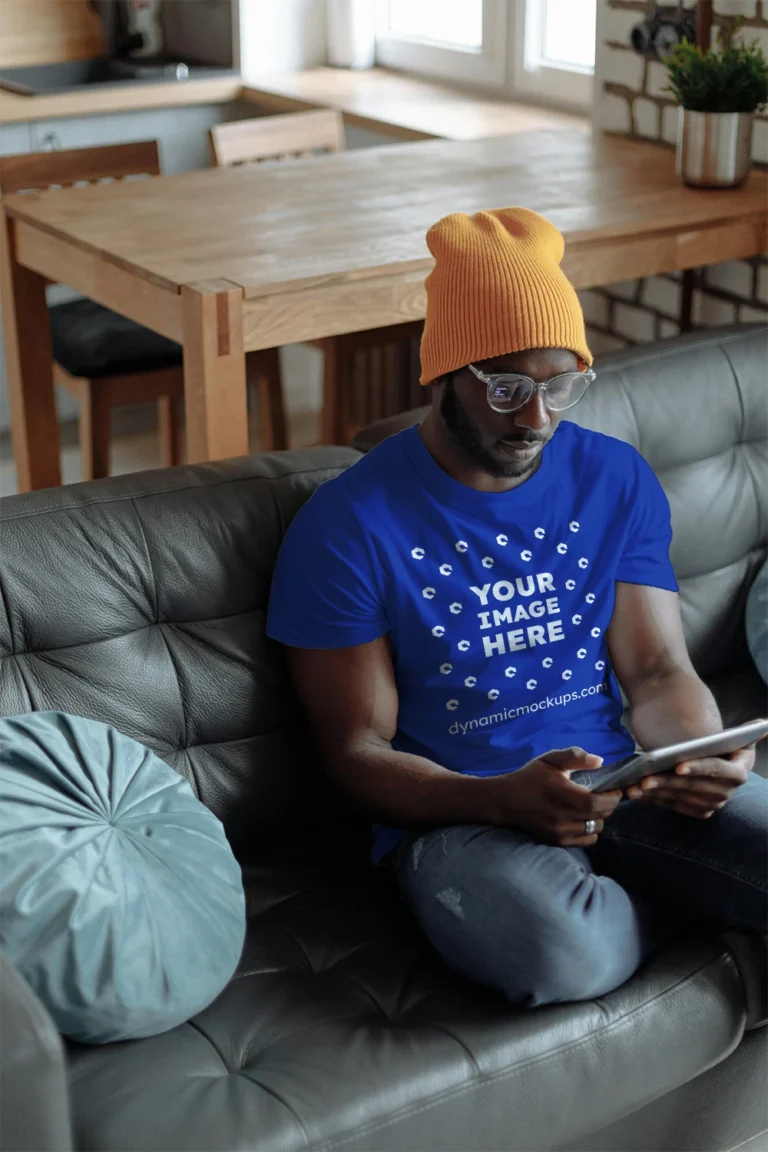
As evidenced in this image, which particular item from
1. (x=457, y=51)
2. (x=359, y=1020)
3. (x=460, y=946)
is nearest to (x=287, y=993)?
(x=359, y=1020)

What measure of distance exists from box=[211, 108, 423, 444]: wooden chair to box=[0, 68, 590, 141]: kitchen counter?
8.6 inches

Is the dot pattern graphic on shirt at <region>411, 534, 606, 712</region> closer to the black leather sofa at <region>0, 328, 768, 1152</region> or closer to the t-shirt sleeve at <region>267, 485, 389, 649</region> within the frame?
the t-shirt sleeve at <region>267, 485, 389, 649</region>

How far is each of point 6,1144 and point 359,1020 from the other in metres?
0.46

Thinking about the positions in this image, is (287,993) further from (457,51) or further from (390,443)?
(457,51)

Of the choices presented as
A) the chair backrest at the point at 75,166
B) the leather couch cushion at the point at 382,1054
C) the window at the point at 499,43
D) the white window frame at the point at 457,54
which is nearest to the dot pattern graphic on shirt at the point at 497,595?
the leather couch cushion at the point at 382,1054

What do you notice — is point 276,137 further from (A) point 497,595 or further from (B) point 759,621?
(A) point 497,595

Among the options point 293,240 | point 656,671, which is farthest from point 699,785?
point 293,240

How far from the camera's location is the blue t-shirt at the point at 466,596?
5.74ft

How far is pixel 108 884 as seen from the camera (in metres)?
1.45

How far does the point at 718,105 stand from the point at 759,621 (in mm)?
1092

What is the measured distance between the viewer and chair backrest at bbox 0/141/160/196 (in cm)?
318

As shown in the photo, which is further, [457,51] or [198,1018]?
[457,51]

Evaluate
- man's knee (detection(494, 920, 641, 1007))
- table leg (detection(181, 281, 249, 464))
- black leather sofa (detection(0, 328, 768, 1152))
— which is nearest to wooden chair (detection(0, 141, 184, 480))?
table leg (detection(181, 281, 249, 464))

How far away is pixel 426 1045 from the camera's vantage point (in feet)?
4.88
